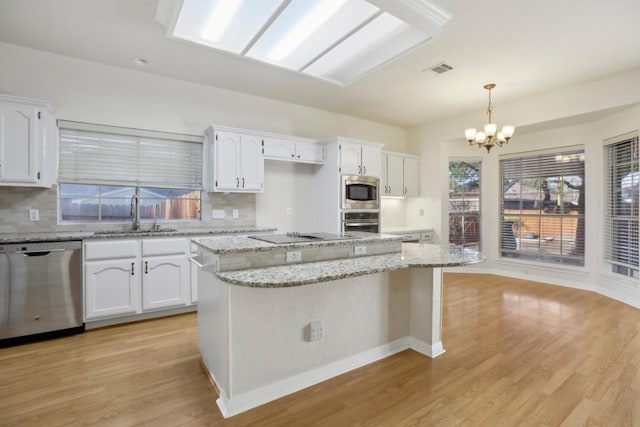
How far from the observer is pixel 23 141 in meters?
2.90

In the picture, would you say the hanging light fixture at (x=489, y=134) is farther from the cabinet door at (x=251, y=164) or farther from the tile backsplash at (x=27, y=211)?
the tile backsplash at (x=27, y=211)

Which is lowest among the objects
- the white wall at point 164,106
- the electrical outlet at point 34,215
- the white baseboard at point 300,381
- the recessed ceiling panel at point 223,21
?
the white baseboard at point 300,381

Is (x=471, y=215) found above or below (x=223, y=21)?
below

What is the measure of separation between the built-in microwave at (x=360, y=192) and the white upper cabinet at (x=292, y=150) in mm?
533

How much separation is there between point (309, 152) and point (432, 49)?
2029 millimetres

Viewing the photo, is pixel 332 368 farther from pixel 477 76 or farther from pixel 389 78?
pixel 477 76

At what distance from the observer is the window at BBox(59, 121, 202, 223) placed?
3387mm

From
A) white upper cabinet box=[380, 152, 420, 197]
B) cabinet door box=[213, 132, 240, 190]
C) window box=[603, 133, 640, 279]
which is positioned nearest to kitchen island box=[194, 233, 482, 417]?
cabinet door box=[213, 132, 240, 190]

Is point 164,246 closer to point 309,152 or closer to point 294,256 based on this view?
point 294,256

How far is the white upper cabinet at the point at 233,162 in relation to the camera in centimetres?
379

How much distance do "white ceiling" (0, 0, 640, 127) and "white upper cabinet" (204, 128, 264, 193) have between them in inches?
27.2

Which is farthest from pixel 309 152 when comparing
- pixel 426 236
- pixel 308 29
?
pixel 426 236

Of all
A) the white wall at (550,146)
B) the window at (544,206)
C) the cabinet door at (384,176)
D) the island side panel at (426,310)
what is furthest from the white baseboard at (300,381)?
the window at (544,206)

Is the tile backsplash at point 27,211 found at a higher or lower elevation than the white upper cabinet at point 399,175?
lower
